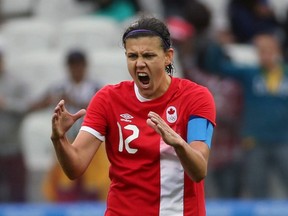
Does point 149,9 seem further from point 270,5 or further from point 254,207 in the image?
point 254,207

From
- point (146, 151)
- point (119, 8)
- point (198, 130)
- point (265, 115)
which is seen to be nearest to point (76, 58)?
point (265, 115)

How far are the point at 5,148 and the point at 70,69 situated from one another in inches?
45.5

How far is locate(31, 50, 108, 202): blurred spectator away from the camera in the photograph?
10.4m

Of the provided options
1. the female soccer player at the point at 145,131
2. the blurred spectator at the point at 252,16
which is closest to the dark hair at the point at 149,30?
the female soccer player at the point at 145,131

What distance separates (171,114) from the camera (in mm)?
5887

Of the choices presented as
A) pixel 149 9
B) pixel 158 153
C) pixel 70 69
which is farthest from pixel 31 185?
pixel 158 153

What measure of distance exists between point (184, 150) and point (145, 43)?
64 cm

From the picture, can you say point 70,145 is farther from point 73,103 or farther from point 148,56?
point 73,103

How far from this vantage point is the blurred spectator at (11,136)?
35.7ft

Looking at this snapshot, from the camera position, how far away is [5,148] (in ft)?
36.5

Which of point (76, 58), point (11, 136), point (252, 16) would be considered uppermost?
point (252, 16)

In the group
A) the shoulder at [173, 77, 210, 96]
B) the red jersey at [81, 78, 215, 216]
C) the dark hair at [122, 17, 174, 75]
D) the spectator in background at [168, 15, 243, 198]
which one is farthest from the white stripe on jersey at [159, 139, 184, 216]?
the spectator in background at [168, 15, 243, 198]

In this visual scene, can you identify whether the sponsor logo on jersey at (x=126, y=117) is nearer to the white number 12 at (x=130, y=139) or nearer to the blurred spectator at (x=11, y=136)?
the white number 12 at (x=130, y=139)

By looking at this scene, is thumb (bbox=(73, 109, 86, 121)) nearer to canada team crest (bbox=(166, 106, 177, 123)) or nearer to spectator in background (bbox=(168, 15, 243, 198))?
canada team crest (bbox=(166, 106, 177, 123))
